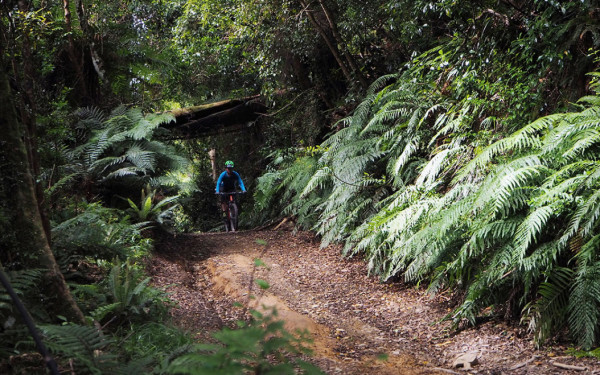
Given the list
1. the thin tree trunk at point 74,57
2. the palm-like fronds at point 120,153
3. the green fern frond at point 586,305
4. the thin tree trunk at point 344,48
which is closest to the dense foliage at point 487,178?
the green fern frond at point 586,305

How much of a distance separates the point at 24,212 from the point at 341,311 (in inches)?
130

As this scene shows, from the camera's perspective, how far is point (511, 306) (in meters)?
3.95

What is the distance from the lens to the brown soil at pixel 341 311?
3.50 meters

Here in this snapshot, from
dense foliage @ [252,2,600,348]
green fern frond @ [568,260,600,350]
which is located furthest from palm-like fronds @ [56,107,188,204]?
green fern frond @ [568,260,600,350]

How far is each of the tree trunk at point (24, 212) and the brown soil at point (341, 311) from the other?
48.0 inches

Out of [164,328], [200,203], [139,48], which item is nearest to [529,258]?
[164,328]

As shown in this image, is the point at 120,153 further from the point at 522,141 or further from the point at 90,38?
the point at 522,141

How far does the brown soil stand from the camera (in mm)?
3500

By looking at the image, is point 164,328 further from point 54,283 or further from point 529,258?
point 529,258

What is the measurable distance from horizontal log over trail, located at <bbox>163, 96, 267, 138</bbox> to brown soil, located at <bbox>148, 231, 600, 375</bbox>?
12.8 feet

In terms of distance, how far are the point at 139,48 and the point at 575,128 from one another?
28.8ft

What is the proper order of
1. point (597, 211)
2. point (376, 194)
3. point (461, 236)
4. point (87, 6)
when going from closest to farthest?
1. point (597, 211)
2. point (461, 236)
3. point (376, 194)
4. point (87, 6)

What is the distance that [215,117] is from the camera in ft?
39.0

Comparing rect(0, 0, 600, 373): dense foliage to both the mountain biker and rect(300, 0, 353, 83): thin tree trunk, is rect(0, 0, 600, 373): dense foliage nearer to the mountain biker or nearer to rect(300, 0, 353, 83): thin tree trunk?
rect(300, 0, 353, 83): thin tree trunk
